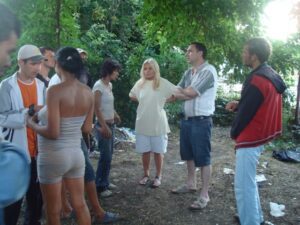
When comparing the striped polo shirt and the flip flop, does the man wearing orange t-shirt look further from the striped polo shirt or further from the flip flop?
the flip flop

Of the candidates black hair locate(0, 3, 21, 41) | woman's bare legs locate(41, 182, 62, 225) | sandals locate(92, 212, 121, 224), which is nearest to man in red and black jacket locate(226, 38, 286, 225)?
sandals locate(92, 212, 121, 224)

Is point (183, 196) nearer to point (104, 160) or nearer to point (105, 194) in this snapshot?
point (105, 194)

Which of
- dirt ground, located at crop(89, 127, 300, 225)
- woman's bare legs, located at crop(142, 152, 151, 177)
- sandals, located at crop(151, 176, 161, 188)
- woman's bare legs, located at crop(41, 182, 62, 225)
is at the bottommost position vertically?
dirt ground, located at crop(89, 127, 300, 225)

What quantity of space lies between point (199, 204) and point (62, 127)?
2408 millimetres

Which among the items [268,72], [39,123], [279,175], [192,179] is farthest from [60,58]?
[279,175]

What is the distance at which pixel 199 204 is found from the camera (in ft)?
16.3

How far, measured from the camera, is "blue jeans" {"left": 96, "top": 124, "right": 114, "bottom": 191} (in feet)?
16.8

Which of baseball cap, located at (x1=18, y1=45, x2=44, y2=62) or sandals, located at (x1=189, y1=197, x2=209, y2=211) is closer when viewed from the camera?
baseball cap, located at (x1=18, y1=45, x2=44, y2=62)

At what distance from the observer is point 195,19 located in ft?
16.3

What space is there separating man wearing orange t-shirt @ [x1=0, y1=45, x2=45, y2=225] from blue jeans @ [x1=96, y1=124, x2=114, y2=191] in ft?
4.42

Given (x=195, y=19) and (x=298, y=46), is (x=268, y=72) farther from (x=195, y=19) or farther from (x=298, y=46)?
(x=298, y=46)

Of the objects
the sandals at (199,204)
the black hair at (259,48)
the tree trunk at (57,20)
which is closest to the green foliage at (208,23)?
the black hair at (259,48)

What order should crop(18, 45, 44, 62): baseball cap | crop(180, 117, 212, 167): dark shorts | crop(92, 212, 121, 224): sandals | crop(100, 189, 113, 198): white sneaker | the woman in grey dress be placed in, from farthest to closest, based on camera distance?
1. crop(100, 189, 113, 198): white sneaker
2. crop(180, 117, 212, 167): dark shorts
3. crop(92, 212, 121, 224): sandals
4. crop(18, 45, 44, 62): baseball cap
5. the woman in grey dress

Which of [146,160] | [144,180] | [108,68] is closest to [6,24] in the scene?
[108,68]
